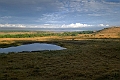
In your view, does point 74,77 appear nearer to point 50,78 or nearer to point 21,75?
point 50,78

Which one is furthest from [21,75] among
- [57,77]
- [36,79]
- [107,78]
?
[107,78]

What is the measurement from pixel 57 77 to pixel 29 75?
13.3 ft

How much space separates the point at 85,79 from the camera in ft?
75.1

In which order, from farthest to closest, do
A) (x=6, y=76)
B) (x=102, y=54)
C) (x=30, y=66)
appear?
(x=102, y=54)
(x=30, y=66)
(x=6, y=76)

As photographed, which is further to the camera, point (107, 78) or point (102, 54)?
point (102, 54)

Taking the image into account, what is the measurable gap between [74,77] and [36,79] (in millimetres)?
4768

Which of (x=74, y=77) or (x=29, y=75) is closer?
(x=74, y=77)

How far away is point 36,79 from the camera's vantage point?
2317 cm

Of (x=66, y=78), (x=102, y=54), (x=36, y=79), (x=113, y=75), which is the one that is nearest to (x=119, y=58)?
(x=102, y=54)

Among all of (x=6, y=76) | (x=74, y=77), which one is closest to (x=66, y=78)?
(x=74, y=77)

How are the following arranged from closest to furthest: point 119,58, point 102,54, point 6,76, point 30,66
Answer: point 6,76, point 30,66, point 119,58, point 102,54

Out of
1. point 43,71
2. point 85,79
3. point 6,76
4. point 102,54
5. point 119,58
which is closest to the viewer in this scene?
point 85,79

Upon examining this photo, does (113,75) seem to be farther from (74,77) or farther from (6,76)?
(6,76)

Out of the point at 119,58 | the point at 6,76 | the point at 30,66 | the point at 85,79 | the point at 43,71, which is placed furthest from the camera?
the point at 119,58
